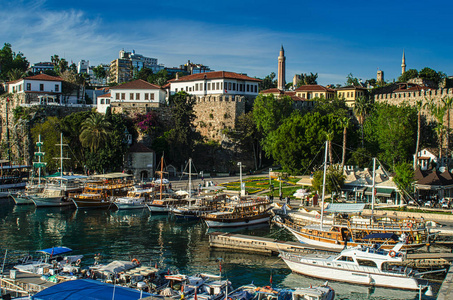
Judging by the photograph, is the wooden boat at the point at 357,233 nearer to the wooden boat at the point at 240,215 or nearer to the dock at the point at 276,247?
the dock at the point at 276,247

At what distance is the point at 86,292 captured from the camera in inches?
777

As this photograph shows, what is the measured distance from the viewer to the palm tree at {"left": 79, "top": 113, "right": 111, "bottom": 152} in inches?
2596

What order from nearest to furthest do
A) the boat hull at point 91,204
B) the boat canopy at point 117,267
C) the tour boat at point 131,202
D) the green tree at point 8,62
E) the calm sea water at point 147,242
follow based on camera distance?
the boat canopy at point 117,267 < the calm sea water at point 147,242 < the tour boat at point 131,202 < the boat hull at point 91,204 < the green tree at point 8,62

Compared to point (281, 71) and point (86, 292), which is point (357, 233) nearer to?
point (86, 292)

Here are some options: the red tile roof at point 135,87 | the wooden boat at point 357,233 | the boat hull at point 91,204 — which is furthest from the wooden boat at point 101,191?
the wooden boat at point 357,233

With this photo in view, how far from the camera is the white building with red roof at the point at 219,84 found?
80875mm

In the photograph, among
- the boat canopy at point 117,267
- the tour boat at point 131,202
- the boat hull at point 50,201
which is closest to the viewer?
the boat canopy at point 117,267

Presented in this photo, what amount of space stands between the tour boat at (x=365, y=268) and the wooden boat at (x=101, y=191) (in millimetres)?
32698

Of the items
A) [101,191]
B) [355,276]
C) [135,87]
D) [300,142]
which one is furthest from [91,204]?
[355,276]

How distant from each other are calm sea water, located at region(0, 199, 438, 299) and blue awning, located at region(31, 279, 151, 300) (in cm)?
687

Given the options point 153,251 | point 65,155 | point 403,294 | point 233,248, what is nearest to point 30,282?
point 153,251

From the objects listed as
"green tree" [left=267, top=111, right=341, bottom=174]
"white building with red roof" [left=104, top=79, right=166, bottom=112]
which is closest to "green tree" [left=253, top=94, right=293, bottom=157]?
"green tree" [left=267, top=111, right=341, bottom=174]

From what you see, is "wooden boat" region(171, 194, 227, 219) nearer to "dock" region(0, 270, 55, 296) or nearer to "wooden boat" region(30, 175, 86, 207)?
"wooden boat" region(30, 175, 86, 207)

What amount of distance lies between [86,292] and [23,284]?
548 centimetres
